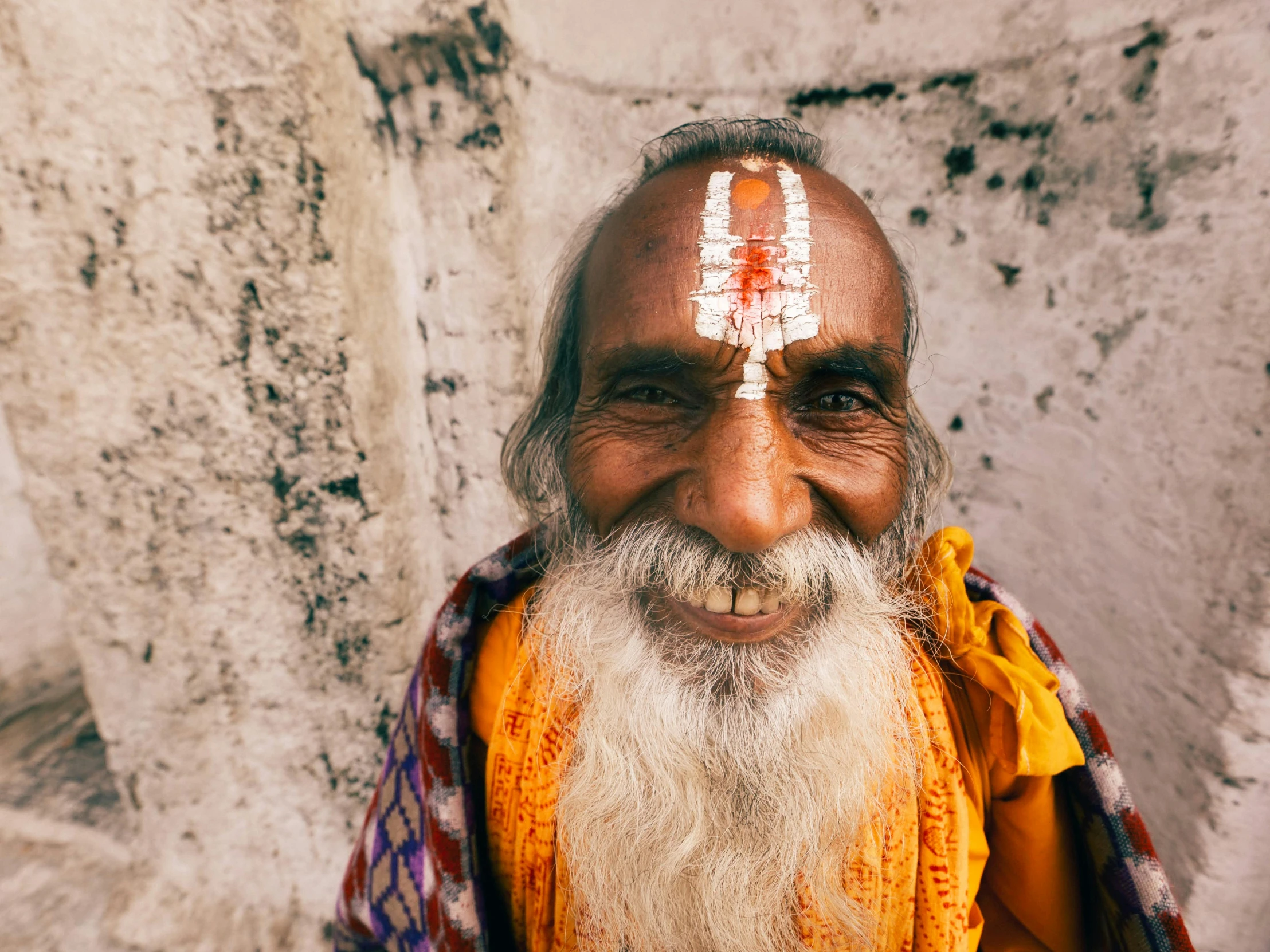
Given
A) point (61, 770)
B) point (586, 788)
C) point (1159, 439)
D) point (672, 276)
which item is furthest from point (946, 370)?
point (61, 770)

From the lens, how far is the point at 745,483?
2.59 ft

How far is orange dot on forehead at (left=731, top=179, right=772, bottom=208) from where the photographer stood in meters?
0.87

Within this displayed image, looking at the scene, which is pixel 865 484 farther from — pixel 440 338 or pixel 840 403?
pixel 440 338

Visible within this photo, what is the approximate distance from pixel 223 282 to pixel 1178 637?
215 cm

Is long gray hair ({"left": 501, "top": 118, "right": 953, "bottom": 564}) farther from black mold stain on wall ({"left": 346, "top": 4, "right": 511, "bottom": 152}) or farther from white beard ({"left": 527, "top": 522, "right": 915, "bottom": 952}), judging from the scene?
black mold stain on wall ({"left": 346, "top": 4, "right": 511, "bottom": 152})

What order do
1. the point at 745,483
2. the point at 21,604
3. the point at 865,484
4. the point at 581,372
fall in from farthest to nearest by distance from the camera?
1. the point at 21,604
2. the point at 581,372
3. the point at 865,484
4. the point at 745,483

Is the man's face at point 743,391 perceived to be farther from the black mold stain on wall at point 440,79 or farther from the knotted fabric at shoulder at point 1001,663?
the black mold stain on wall at point 440,79

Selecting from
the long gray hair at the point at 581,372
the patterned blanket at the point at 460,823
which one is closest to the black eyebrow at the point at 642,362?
the long gray hair at the point at 581,372

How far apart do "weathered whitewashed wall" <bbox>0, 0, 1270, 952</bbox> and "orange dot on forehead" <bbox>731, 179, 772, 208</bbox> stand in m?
0.72

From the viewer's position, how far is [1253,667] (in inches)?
45.6

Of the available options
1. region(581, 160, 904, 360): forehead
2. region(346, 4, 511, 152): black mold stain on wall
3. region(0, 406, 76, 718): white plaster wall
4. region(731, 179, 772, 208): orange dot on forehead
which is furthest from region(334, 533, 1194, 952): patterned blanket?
region(0, 406, 76, 718): white plaster wall

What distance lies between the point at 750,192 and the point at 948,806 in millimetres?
1003

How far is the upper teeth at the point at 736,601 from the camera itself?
848 mm

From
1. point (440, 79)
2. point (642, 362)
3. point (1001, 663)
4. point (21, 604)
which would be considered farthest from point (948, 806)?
point (21, 604)
